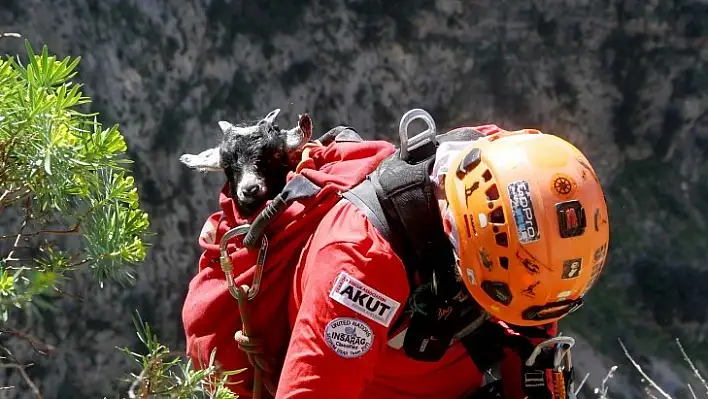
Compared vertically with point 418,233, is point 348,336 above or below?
below

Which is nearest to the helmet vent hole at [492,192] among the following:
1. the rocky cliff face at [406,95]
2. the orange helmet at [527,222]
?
the orange helmet at [527,222]

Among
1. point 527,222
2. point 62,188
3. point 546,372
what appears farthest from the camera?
point 546,372

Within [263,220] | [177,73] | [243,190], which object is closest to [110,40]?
[177,73]

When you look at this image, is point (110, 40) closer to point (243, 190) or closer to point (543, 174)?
point (243, 190)

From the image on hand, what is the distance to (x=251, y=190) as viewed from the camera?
1222 mm

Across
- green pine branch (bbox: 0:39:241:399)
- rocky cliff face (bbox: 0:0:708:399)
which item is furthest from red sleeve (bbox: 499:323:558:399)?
rocky cliff face (bbox: 0:0:708:399)

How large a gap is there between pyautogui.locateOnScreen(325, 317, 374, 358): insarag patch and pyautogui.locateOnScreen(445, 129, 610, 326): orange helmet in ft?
0.50

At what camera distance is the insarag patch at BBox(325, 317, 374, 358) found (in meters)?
0.96

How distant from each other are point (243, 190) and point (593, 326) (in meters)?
1.59

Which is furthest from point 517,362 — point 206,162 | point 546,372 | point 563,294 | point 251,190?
point 206,162

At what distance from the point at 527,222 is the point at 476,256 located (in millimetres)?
82

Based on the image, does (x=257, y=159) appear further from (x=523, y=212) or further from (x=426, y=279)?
(x=523, y=212)

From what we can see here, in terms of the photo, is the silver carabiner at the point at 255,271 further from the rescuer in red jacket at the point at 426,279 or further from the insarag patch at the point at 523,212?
the insarag patch at the point at 523,212

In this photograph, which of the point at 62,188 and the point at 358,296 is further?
the point at 358,296
